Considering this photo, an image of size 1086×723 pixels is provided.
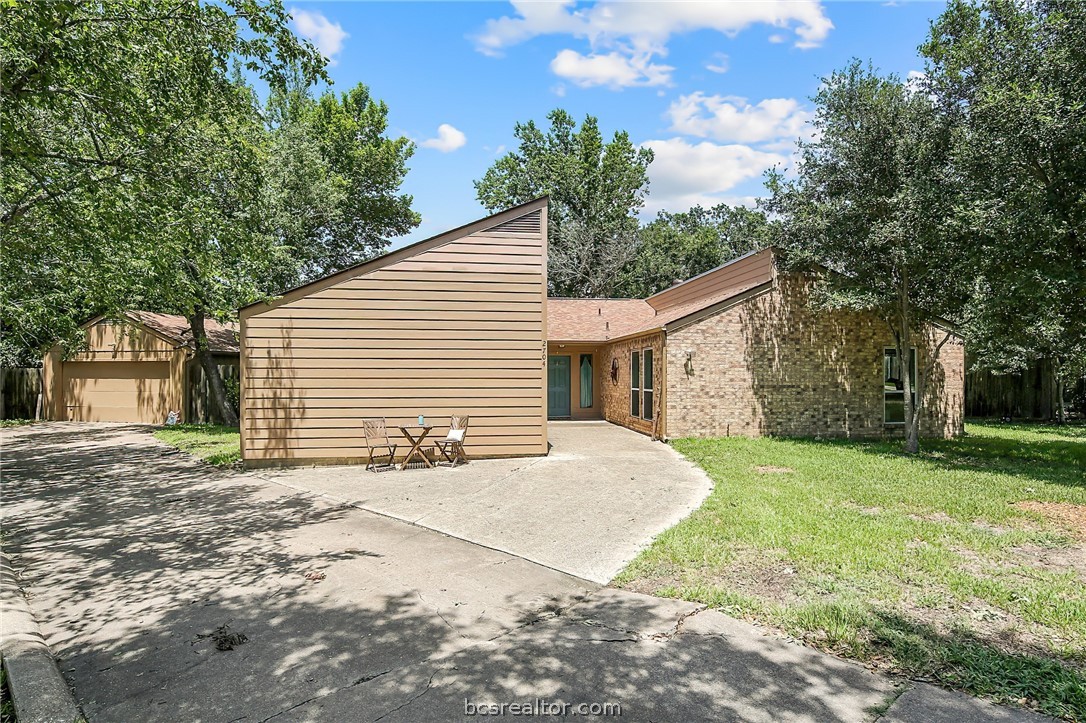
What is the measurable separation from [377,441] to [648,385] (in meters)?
6.96

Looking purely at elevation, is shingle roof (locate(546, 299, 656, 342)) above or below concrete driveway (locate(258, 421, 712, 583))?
above

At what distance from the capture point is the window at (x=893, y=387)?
13.4m

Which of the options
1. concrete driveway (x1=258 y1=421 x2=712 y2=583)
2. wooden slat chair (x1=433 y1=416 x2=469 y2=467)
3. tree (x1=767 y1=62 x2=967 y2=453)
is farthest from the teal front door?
wooden slat chair (x1=433 y1=416 x2=469 y2=467)

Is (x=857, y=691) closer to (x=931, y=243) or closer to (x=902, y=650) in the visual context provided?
(x=902, y=650)

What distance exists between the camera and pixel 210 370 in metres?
17.1

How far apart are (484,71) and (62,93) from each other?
6744 mm

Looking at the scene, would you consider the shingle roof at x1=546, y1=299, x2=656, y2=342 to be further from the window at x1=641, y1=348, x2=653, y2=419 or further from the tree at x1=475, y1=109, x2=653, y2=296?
the tree at x1=475, y1=109, x2=653, y2=296

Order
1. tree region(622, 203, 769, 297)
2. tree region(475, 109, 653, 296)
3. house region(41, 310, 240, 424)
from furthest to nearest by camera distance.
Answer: tree region(475, 109, 653, 296), tree region(622, 203, 769, 297), house region(41, 310, 240, 424)

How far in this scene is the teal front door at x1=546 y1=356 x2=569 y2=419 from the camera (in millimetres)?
18375

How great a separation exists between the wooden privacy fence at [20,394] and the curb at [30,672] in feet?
72.0

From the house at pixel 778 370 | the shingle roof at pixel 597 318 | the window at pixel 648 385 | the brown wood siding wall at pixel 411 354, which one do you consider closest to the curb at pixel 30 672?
the brown wood siding wall at pixel 411 354

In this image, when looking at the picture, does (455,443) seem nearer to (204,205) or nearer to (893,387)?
(204,205)

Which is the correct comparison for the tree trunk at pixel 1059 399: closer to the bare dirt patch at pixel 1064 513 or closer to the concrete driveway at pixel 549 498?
the bare dirt patch at pixel 1064 513

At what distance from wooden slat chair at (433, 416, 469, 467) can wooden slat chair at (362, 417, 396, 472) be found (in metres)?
0.81
